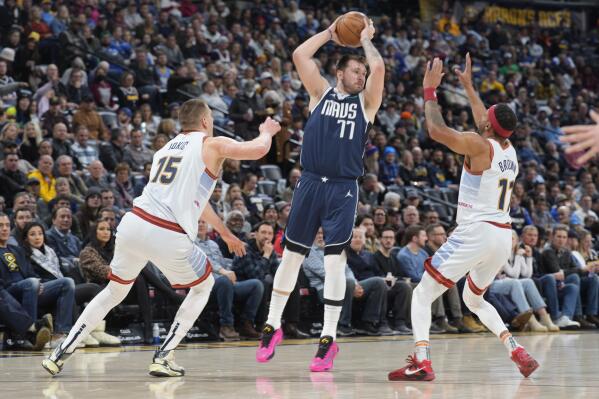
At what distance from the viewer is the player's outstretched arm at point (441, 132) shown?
732 cm

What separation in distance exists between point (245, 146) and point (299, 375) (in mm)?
1842

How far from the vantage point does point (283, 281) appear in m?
8.04

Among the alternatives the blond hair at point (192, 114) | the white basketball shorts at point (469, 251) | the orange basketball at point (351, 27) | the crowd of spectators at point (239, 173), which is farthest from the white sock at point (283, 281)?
the crowd of spectators at point (239, 173)

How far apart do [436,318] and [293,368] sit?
18.9ft

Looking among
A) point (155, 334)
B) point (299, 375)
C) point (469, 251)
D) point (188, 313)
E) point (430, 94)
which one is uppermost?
point (430, 94)

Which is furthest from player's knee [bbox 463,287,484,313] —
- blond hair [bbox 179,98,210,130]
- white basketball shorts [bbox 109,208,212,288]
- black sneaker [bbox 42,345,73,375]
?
black sneaker [bbox 42,345,73,375]

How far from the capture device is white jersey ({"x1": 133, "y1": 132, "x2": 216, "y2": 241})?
712 cm

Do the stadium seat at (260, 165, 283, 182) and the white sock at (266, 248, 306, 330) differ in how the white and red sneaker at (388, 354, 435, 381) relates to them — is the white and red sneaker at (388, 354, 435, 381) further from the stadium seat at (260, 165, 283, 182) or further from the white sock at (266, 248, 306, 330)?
the stadium seat at (260, 165, 283, 182)

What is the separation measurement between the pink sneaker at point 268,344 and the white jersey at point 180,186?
1.20 meters

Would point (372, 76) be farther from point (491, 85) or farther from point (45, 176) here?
point (491, 85)

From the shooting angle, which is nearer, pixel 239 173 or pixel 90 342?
pixel 90 342

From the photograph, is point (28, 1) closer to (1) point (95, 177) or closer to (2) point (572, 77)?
(1) point (95, 177)

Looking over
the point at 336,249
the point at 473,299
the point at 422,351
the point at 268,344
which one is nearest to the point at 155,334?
the point at 268,344

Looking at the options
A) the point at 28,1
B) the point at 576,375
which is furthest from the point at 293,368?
the point at 28,1
